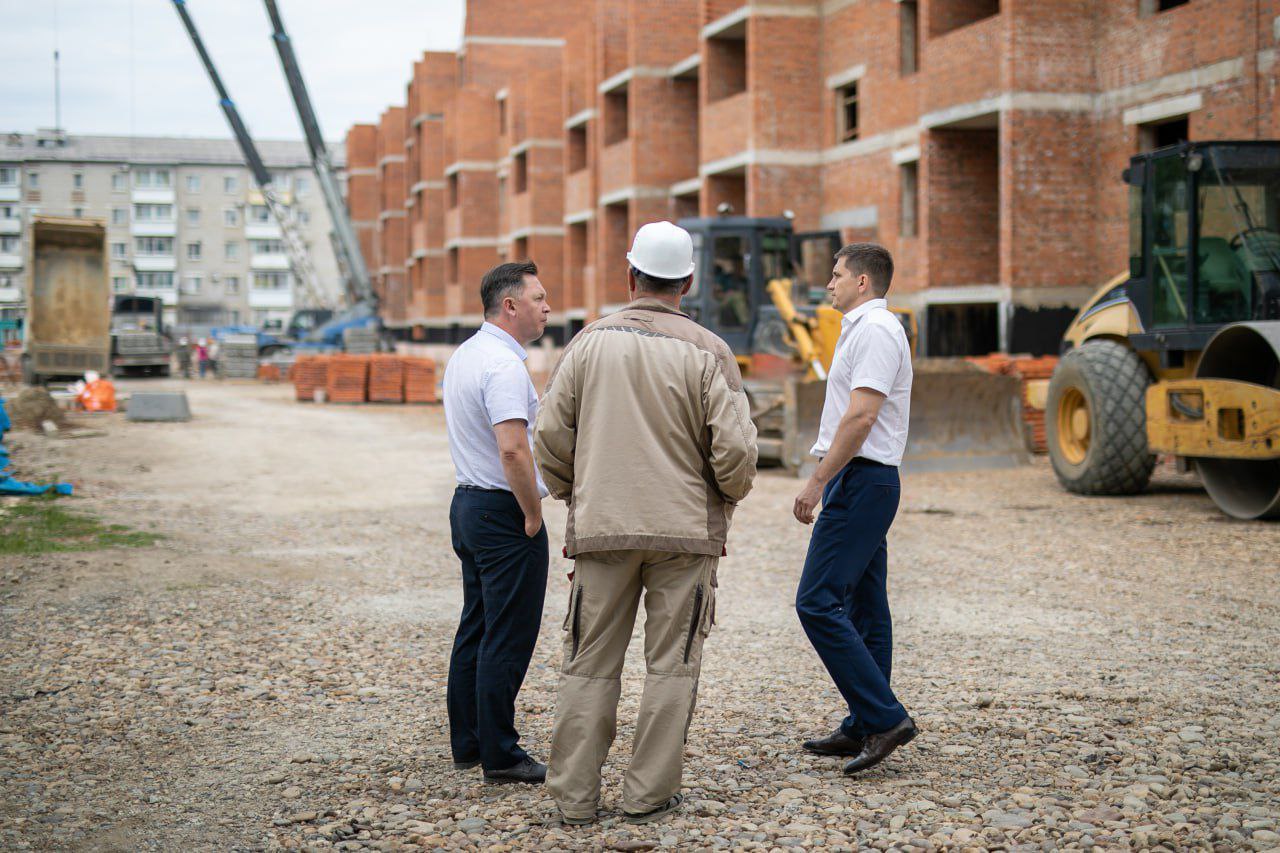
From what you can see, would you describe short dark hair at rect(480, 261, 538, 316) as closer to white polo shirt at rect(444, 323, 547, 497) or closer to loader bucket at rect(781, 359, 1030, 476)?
white polo shirt at rect(444, 323, 547, 497)

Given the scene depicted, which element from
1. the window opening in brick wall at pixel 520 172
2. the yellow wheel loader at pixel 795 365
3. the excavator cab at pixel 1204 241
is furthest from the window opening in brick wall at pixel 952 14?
the window opening in brick wall at pixel 520 172

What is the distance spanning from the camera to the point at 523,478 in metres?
4.73

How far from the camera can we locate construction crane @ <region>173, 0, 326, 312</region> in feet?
172

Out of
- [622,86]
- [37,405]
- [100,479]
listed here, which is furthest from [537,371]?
[100,479]

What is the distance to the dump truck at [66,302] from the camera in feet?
108

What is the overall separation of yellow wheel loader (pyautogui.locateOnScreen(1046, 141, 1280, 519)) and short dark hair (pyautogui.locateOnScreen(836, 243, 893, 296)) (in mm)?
6815

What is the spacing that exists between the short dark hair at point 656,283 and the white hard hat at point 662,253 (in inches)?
0.6

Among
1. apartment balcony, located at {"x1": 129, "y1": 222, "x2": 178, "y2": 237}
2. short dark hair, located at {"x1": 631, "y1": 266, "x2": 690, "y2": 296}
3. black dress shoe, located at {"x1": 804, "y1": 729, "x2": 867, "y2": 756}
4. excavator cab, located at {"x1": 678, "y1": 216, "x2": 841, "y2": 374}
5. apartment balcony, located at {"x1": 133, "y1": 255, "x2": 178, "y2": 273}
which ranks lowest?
black dress shoe, located at {"x1": 804, "y1": 729, "x2": 867, "y2": 756}

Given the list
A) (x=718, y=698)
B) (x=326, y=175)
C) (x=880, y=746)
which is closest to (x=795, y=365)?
(x=718, y=698)

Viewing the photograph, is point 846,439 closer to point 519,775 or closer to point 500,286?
point 500,286

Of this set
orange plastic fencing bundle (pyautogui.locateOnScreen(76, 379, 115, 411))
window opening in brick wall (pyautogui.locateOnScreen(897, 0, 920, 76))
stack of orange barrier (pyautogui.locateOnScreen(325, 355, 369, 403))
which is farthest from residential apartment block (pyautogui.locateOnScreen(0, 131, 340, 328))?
window opening in brick wall (pyautogui.locateOnScreen(897, 0, 920, 76))

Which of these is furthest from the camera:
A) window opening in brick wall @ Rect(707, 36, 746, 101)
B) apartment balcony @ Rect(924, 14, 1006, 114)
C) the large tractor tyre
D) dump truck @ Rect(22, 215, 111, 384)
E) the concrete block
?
dump truck @ Rect(22, 215, 111, 384)

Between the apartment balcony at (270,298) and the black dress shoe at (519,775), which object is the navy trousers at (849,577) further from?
the apartment balcony at (270,298)

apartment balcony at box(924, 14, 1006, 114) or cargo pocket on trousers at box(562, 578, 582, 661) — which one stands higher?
apartment balcony at box(924, 14, 1006, 114)
